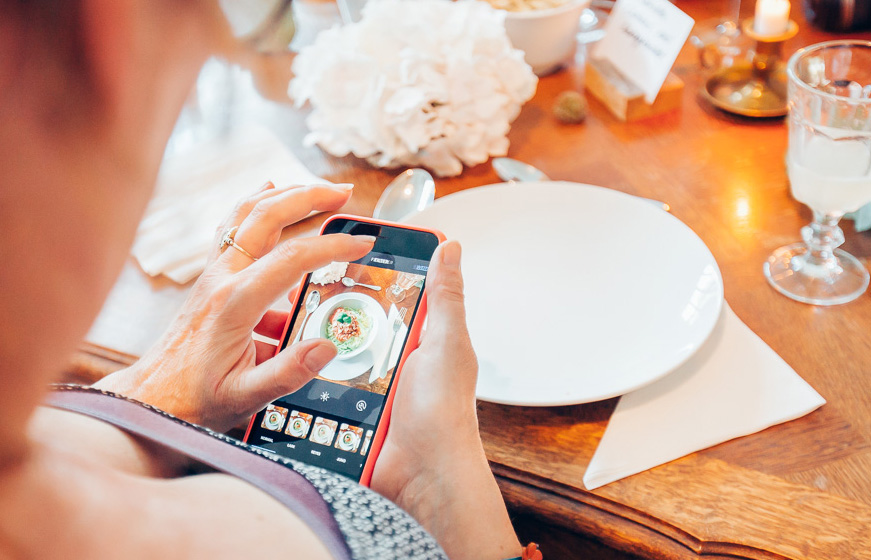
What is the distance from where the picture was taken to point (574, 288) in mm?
701

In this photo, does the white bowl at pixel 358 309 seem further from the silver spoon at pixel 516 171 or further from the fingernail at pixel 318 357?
the silver spoon at pixel 516 171

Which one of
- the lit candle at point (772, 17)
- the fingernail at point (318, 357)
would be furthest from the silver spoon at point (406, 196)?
the lit candle at point (772, 17)

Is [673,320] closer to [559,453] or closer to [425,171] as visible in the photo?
[559,453]

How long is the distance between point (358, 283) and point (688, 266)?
0.32m

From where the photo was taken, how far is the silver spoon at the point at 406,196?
80 centimetres

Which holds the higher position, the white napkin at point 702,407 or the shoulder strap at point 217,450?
the shoulder strap at point 217,450

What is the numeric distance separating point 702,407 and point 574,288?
180 mm

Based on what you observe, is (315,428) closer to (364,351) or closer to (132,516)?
(364,351)

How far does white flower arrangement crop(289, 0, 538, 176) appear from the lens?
2.76 feet

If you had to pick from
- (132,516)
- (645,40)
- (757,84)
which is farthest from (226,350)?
(757,84)

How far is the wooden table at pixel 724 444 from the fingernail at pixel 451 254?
0.14 meters

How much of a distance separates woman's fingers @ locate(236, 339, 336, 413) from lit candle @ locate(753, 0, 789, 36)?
738mm

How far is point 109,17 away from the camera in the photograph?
84mm

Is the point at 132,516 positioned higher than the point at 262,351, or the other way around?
the point at 132,516
